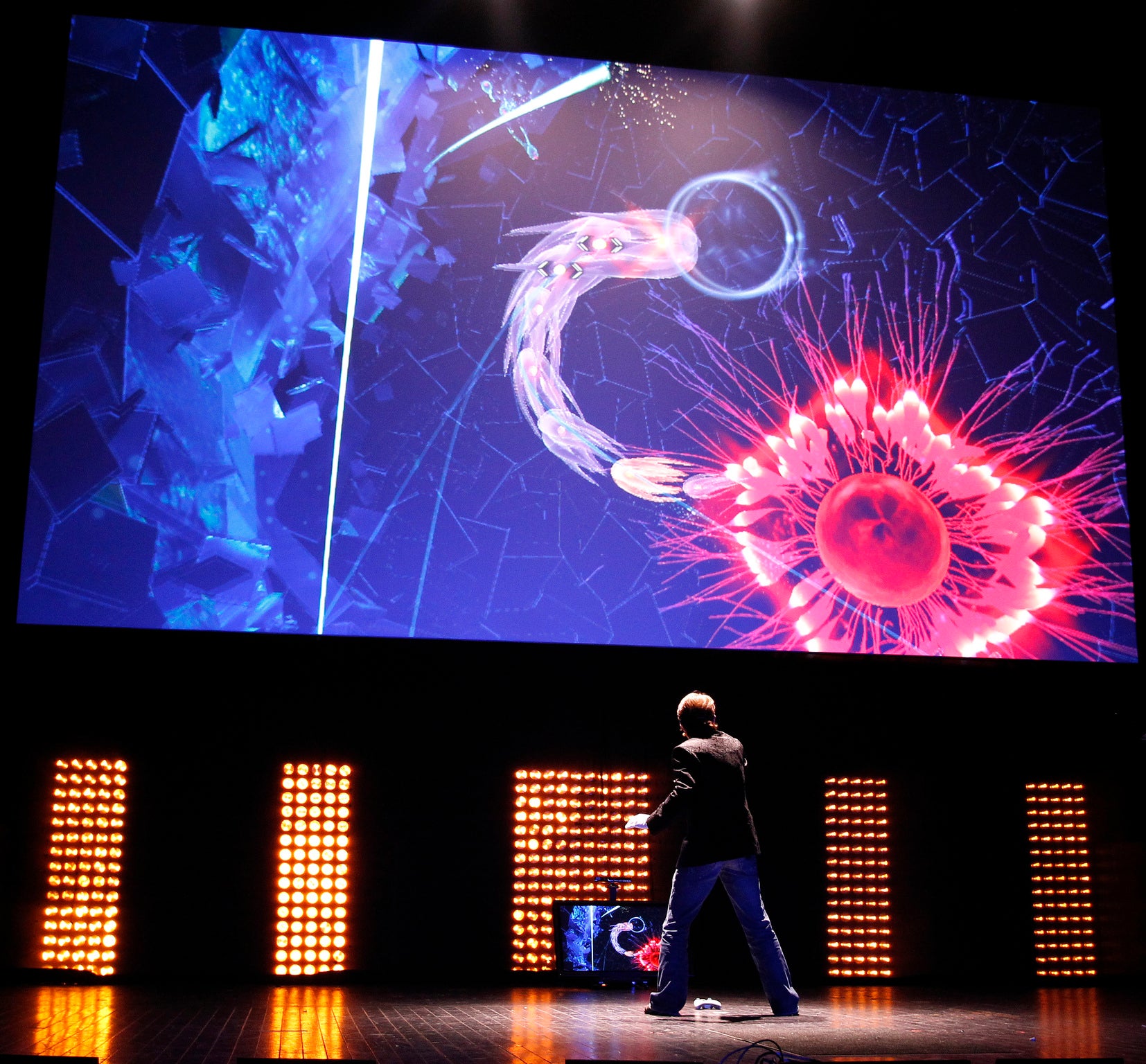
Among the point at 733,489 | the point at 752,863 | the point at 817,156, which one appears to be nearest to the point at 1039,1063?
the point at 752,863

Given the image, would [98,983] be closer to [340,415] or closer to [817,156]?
[340,415]

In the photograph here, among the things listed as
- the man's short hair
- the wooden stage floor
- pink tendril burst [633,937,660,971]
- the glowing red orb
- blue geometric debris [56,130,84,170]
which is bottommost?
the wooden stage floor

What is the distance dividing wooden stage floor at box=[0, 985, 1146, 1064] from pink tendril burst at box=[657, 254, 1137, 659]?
1737 mm

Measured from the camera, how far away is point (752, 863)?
14.6ft

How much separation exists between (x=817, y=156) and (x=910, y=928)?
161 inches

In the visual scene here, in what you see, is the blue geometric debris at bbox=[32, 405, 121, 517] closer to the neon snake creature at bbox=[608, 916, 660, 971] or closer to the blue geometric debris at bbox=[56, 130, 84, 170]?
the blue geometric debris at bbox=[56, 130, 84, 170]

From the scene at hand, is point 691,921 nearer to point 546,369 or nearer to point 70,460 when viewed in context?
point 546,369

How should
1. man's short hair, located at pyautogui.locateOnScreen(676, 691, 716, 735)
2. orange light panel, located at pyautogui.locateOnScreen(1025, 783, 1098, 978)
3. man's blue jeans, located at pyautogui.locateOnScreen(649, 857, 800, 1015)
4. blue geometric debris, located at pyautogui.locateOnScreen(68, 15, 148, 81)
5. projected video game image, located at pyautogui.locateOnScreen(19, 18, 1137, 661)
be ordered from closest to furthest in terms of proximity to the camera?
man's blue jeans, located at pyautogui.locateOnScreen(649, 857, 800, 1015)
man's short hair, located at pyautogui.locateOnScreen(676, 691, 716, 735)
projected video game image, located at pyautogui.locateOnScreen(19, 18, 1137, 661)
blue geometric debris, located at pyautogui.locateOnScreen(68, 15, 148, 81)
orange light panel, located at pyautogui.locateOnScreen(1025, 783, 1098, 978)

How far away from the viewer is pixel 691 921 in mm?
4395

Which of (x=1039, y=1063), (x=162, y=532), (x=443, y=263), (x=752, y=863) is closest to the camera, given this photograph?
(x=1039, y=1063)

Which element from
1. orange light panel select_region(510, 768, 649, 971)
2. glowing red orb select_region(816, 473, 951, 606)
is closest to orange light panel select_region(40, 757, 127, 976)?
orange light panel select_region(510, 768, 649, 971)

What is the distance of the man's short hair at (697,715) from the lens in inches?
185

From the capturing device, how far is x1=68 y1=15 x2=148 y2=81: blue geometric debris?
586cm

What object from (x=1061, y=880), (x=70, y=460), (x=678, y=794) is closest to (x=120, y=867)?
(x=70, y=460)
